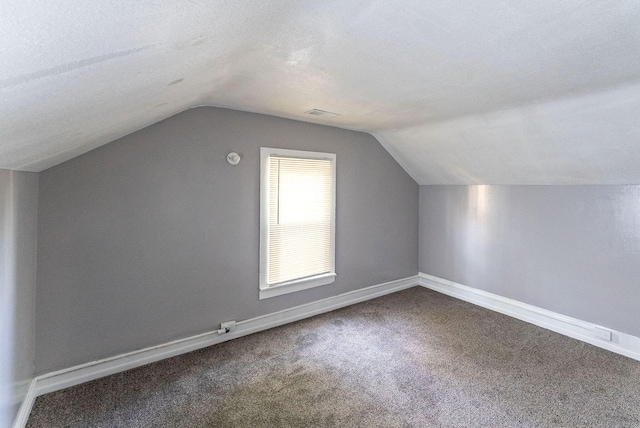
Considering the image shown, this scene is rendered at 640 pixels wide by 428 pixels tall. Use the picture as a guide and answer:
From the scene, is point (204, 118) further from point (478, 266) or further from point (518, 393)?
point (478, 266)

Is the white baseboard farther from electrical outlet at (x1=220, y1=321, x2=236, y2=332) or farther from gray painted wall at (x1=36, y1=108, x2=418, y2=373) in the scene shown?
electrical outlet at (x1=220, y1=321, x2=236, y2=332)

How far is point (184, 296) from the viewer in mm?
2717

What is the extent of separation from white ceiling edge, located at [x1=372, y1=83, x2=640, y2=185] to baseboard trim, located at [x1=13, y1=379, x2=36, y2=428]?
3.83 meters

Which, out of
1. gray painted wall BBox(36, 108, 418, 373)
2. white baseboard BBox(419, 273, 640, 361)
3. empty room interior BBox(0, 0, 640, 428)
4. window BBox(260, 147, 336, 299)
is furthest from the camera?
window BBox(260, 147, 336, 299)

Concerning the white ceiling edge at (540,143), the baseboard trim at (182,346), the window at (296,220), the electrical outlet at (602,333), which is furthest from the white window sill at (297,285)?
the electrical outlet at (602,333)

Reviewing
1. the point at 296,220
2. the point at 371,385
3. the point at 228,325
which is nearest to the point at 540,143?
the point at 296,220

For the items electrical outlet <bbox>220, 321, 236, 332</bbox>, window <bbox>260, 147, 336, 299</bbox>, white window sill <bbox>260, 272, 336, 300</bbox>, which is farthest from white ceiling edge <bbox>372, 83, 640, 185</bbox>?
electrical outlet <bbox>220, 321, 236, 332</bbox>

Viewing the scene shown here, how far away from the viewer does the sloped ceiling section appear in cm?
74

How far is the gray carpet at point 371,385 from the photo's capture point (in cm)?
198

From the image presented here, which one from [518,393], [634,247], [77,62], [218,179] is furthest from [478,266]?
[77,62]

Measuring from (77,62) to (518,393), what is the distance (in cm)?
296

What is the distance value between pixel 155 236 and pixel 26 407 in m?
1.30

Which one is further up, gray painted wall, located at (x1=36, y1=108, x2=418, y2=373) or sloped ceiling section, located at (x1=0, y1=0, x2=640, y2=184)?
sloped ceiling section, located at (x1=0, y1=0, x2=640, y2=184)

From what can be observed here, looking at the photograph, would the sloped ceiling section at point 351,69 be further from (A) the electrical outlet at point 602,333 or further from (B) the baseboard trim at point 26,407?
(B) the baseboard trim at point 26,407
